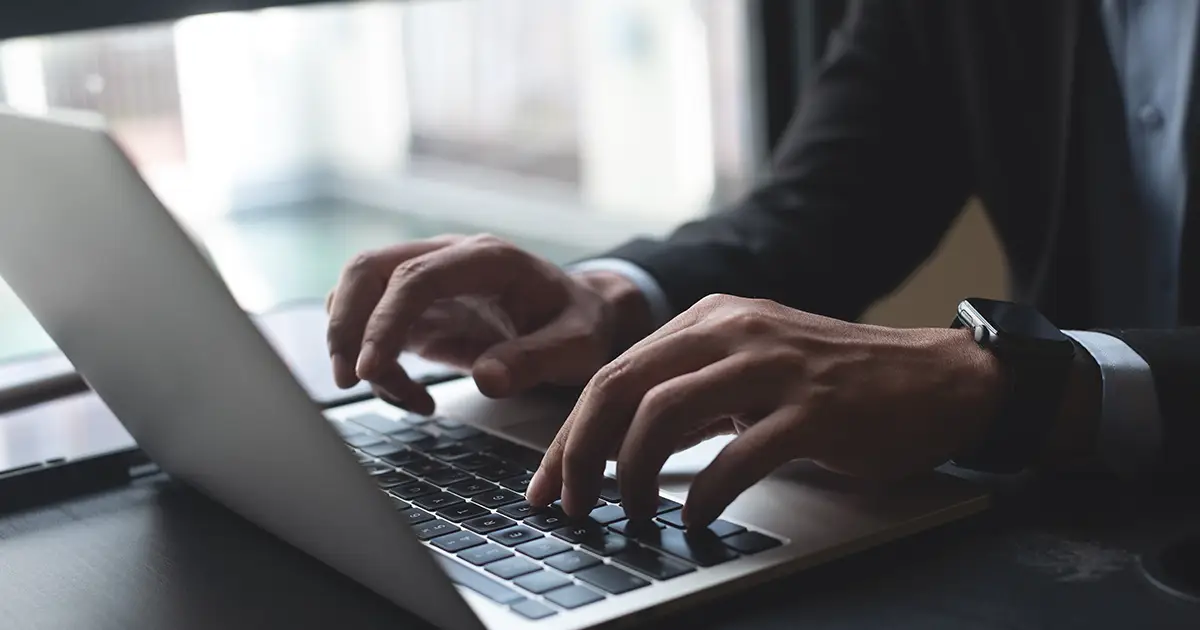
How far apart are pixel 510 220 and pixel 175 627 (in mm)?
2333

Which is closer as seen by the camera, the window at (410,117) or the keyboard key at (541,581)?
the keyboard key at (541,581)

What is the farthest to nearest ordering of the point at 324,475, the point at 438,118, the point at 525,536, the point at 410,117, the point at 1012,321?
the point at 438,118 → the point at 410,117 → the point at 1012,321 → the point at 525,536 → the point at 324,475

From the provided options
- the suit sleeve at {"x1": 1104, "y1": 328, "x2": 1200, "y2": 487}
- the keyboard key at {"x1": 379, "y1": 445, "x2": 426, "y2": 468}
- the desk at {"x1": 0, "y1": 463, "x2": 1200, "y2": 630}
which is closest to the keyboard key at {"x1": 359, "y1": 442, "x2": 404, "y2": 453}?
the keyboard key at {"x1": 379, "y1": 445, "x2": 426, "y2": 468}

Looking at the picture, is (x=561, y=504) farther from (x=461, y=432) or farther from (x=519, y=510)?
Answer: (x=461, y=432)

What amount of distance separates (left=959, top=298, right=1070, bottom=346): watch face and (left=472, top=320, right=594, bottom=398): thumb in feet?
0.88

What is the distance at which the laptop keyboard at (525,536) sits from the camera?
0.58 meters

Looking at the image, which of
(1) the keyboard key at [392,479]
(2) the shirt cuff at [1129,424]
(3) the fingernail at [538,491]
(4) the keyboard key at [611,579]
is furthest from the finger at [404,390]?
(2) the shirt cuff at [1129,424]

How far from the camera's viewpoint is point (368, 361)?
866 mm

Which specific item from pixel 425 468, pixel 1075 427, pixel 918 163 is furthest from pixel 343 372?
pixel 918 163

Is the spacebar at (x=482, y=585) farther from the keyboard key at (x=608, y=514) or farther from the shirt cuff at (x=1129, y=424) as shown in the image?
the shirt cuff at (x=1129, y=424)

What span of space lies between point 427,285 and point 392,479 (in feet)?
0.61

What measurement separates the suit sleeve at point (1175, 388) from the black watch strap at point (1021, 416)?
2.3 inches

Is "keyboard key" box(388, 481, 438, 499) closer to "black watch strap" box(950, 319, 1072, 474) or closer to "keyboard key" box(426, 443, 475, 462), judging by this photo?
"keyboard key" box(426, 443, 475, 462)

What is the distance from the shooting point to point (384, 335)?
883mm
